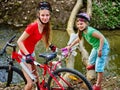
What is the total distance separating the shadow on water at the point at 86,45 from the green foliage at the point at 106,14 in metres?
0.44

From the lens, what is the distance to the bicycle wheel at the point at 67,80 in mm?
4098

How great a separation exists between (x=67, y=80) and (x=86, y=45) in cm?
548

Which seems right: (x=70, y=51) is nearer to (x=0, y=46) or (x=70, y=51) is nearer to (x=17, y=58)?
(x=17, y=58)

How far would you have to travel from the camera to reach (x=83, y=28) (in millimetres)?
4578

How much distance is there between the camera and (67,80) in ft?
14.1

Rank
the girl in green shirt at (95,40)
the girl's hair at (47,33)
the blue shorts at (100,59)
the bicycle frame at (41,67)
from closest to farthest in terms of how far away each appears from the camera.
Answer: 1. the bicycle frame at (41,67)
2. the girl's hair at (47,33)
3. the girl in green shirt at (95,40)
4. the blue shorts at (100,59)

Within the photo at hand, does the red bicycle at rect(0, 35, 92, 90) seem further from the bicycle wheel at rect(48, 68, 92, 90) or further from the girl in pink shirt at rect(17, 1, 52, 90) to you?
the girl in pink shirt at rect(17, 1, 52, 90)

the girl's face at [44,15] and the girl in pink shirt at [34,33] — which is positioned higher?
the girl's face at [44,15]

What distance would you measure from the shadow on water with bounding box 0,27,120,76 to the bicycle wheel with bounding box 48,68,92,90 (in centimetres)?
325

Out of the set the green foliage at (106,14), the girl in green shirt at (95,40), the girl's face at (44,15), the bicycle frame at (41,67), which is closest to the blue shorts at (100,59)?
the girl in green shirt at (95,40)

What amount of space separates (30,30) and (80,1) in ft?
22.6

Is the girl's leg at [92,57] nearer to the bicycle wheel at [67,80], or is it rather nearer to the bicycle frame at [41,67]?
the bicycle wheel at [67,80]

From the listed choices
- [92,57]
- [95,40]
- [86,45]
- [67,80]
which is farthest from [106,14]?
[67,80]

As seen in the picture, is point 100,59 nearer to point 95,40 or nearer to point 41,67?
point 95,40
